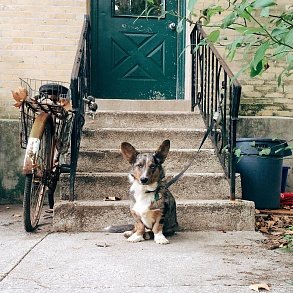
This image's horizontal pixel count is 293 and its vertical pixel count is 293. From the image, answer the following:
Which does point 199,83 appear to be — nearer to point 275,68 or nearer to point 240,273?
point 275,68

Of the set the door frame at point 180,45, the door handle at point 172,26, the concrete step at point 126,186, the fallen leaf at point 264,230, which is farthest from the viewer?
the door handle at point 172,26

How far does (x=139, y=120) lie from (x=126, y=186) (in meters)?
1.32

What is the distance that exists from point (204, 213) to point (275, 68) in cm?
307

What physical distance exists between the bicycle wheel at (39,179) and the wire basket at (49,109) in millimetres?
128

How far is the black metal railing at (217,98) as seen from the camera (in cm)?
450

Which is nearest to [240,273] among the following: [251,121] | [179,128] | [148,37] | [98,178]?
[98,178]

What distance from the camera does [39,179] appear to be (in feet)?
13.8

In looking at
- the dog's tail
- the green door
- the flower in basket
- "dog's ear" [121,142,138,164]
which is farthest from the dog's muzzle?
the green door

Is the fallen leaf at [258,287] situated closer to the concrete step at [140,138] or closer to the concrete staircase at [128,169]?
the concrete staircase at [128,169]

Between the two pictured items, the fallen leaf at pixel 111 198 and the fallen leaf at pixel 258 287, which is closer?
the fallen leaf at pixel 258 287

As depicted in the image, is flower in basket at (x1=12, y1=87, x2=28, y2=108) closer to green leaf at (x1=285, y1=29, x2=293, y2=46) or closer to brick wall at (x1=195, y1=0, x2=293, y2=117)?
green leaf at (x1=285, y1=29, x2=293, y2=46)

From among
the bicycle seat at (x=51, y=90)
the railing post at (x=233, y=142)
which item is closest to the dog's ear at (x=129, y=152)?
the bicycle seat at (x=51, y=90)

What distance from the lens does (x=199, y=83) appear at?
6.34 m

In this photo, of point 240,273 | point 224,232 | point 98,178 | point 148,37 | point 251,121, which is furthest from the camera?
point 148,37
